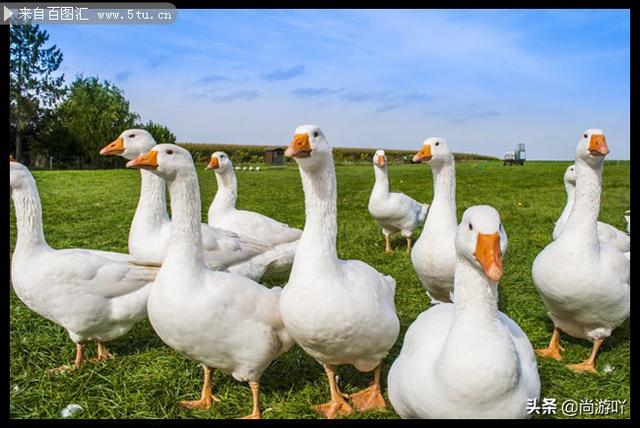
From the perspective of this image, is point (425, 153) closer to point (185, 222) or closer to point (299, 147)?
point (299, 147)

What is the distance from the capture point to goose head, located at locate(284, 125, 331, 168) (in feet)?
10.2

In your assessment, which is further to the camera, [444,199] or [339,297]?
[444,199]

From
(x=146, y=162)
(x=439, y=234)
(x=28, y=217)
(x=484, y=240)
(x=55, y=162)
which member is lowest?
(x=439, y=234)

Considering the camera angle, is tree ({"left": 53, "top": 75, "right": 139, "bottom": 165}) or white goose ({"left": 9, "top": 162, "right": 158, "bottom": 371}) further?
tree ({"left": 53, "top": 75, "right": 139, "bottom": 165})

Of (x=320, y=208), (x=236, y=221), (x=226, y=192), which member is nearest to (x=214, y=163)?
(x=226, y=192)

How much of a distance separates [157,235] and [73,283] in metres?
1.27

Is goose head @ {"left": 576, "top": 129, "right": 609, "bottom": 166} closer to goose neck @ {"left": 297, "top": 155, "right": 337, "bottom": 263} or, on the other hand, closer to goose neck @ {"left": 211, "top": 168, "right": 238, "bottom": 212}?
goose neck @ {"left": 297, "top": 155, "right": 337, "bottom": 263}

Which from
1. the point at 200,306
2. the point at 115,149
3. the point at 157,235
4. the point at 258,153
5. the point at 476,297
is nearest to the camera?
the point at 476,297

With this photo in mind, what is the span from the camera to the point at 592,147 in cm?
405

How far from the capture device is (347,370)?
4.17m

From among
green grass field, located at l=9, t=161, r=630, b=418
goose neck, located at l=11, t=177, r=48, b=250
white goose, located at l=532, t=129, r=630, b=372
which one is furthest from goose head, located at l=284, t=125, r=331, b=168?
goose neck, located at l=11, t=177, r=48, b=250

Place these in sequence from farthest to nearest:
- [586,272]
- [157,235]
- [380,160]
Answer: [380,160] < [157,235] < [586,272]

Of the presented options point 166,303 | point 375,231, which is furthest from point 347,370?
point 375,231
